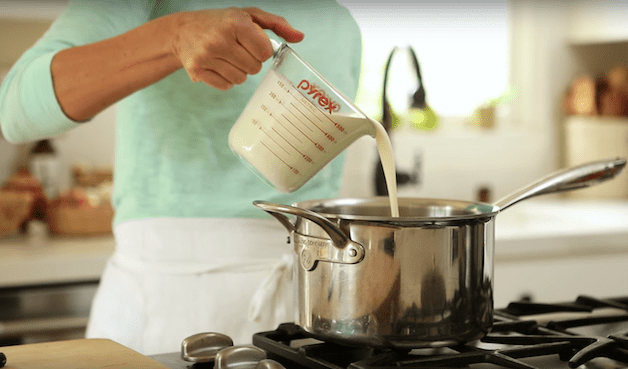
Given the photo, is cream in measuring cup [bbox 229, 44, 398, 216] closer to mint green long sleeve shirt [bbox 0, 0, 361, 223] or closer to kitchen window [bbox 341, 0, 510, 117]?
mint green long sleeve shirt [bbox 0, 0, 361, 223]

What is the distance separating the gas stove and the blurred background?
1.26 m

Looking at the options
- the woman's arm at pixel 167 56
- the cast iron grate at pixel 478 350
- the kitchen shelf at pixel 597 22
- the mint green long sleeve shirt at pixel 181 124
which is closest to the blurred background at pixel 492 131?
the kitchen shelf at pixel 597 22

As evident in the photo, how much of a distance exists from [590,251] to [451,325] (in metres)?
1.63

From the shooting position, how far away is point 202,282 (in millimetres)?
938

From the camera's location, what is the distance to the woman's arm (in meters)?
0.68

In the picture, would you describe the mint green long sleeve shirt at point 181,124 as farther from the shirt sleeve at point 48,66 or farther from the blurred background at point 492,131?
the blurred background at point 492,131

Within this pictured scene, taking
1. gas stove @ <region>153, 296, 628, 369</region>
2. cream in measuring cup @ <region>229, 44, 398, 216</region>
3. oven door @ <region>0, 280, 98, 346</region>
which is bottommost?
oven door @ <region>0, 280, 98, 346</region>

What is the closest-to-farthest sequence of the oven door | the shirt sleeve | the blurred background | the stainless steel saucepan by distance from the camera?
the stainless steel saucepan → the shirt sleeve → the oven door → the blurred background

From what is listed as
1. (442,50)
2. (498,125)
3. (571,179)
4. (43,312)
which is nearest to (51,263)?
(43,312)

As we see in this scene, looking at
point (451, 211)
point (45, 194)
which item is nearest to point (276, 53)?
point (451, 211)

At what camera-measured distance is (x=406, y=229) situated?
54 centimetres

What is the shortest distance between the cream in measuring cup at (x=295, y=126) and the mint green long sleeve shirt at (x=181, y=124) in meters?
0.25

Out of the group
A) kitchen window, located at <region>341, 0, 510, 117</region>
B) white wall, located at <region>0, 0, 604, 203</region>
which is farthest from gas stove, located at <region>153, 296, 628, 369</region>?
kitchen window, located at <region>341, 0, 510, 117</region>

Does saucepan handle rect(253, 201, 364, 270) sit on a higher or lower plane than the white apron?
higher
